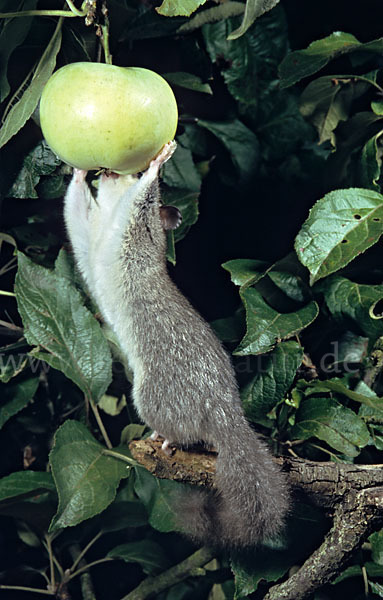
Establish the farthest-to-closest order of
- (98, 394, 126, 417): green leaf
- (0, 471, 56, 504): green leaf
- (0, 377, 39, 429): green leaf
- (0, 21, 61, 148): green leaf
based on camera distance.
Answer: (98, 394, 126, 417): green leaf < (0, 377, 39, 429): green leaf < (0, 471, 56, 504): green leaf < (0, 21, 61, 148): green leaf

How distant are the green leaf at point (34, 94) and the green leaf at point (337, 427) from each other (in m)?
0.95

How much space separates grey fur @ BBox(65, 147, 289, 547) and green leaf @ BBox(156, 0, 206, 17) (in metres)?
0.32

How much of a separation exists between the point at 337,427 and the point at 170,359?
1.45 ft

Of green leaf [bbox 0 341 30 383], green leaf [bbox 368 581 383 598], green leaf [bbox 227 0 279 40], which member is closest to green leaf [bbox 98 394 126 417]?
green leaf [bbox 0 341 30 383]

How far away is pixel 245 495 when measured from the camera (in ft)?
4.94

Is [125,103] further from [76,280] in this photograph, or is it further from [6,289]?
[6,289]

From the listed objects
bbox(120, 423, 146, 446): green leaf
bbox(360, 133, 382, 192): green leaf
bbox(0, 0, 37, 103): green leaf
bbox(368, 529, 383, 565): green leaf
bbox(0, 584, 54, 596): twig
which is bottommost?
bbox(0, 584, 54, 596): twig

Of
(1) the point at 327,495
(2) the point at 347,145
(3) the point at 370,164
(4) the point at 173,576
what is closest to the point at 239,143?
(2) the point at 347,145

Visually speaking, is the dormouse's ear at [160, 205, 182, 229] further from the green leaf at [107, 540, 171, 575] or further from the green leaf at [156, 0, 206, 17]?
the green leaf at [107, 540, 171, 575]

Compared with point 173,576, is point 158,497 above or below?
above

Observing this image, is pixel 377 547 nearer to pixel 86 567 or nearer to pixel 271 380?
pixel 271 380

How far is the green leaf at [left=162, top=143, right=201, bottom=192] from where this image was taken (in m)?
1.85

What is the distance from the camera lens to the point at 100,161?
1.15m

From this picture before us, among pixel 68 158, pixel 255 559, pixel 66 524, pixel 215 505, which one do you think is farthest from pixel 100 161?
pixel 255 559
